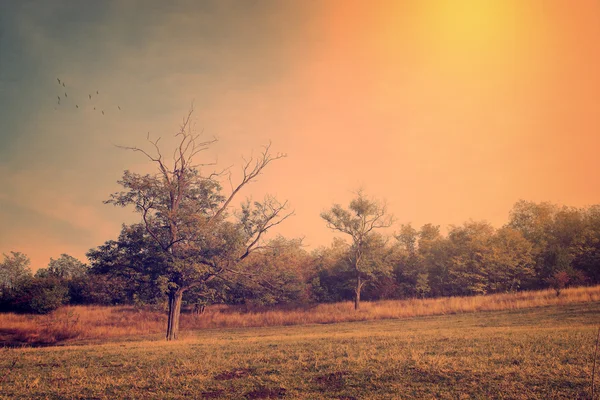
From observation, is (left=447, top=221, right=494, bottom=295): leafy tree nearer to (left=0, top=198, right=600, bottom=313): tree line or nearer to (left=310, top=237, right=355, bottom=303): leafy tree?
(left=0, top=198, right=600, bottom=313): tree line

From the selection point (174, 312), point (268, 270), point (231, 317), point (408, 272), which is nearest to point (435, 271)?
point (408, 272)

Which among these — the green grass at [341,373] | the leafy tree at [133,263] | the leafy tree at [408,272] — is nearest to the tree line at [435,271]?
the leafy tree at [408,272]

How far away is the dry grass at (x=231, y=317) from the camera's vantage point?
31172 mm

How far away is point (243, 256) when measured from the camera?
85.9ft

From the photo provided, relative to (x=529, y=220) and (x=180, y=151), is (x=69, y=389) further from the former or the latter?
(x=529, y=220)

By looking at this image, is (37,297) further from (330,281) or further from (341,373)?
(341,373)

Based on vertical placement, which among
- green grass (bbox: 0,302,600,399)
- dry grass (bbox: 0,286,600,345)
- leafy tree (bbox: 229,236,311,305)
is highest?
leafy tree (bbox: 229,236,311,305)

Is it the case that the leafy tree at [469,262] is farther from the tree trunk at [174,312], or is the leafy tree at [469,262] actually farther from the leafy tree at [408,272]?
the tree trunk at [174,312]

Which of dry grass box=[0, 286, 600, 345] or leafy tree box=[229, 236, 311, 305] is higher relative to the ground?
leafy tree box=[229, 236, 311, 305]

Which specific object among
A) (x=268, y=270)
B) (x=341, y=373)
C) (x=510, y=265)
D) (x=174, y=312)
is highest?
(x=510, y=265)

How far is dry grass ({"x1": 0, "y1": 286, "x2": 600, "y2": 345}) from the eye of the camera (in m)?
31.2

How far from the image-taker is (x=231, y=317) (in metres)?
40.2

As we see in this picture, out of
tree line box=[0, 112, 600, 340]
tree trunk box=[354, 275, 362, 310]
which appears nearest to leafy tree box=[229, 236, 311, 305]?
tree line box=[0, 112, 600, 340]

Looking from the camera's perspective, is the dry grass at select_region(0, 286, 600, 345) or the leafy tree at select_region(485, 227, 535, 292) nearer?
the dry grass at select_region(0, 286, 600, 345)
